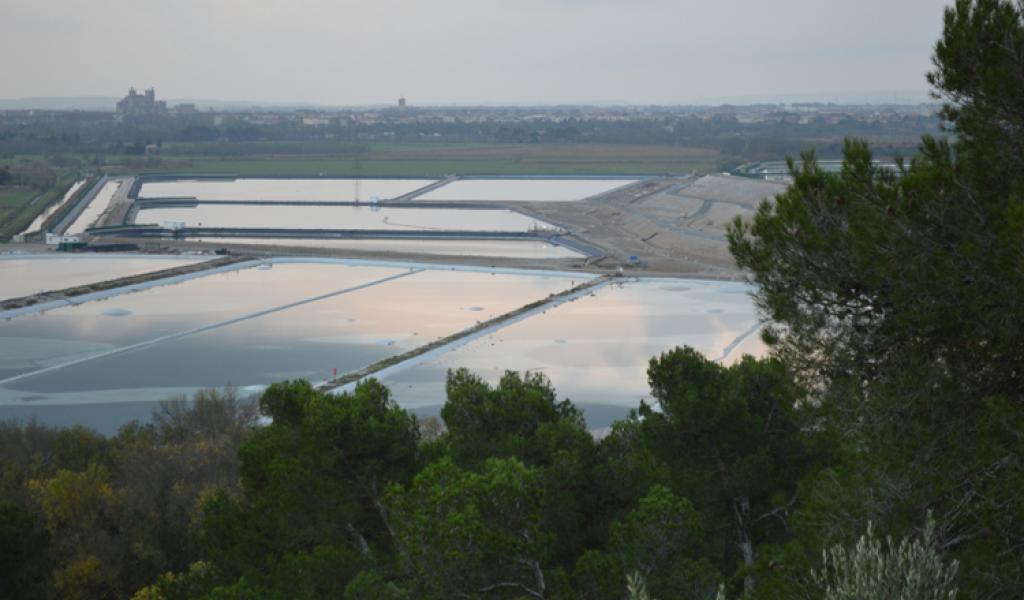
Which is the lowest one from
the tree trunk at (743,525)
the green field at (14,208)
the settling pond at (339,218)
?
the settling pond at (339,218)

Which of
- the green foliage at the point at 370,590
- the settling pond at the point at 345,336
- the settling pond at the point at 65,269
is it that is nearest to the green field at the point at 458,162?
the settling pond at the point at 65,269

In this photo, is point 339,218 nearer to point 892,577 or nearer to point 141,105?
point 892,577

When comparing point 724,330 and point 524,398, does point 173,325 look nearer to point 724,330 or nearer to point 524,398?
point 724,330

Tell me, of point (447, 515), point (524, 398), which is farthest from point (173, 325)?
point (447, 515)

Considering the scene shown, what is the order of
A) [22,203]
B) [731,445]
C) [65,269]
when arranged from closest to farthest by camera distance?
[731,445]
[65,269]
[22,203]

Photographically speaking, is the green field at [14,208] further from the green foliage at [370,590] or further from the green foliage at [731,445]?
the green foliage at [370,590]

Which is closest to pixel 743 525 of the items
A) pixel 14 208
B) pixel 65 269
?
pixel 65 269
